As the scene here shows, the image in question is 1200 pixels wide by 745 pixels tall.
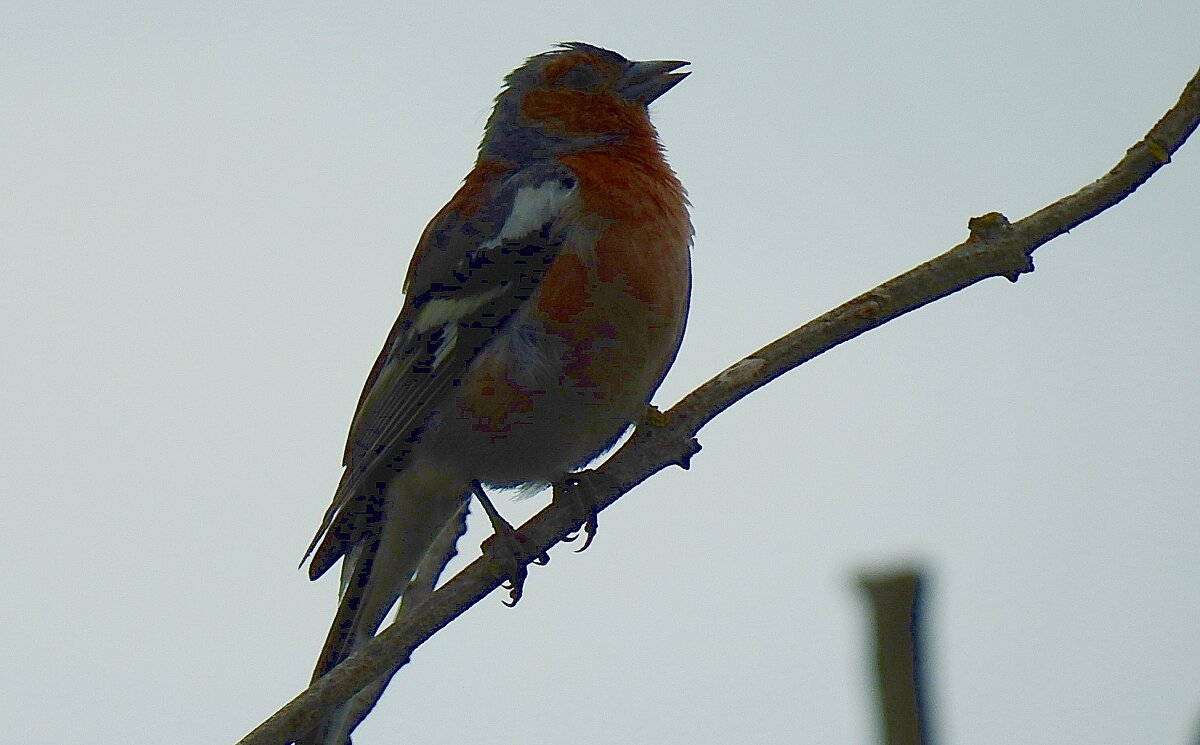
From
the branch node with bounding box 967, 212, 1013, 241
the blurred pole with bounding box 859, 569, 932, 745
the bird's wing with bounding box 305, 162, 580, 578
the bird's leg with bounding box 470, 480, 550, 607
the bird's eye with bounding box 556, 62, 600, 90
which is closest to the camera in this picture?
the blurred pole with bounding box 859, 569, 932, 745

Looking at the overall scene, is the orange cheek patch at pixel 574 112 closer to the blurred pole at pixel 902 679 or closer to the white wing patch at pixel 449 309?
the white wing patch at pixel 449 309

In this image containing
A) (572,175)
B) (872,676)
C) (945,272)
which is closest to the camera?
(872,676)

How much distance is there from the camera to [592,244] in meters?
5.50

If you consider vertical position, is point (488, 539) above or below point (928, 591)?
above

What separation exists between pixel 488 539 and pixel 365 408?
1277 mm

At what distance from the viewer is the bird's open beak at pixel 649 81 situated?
675cm

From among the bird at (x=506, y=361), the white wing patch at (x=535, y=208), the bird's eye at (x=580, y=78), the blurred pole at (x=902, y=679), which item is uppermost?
the bird's eye at (x=580, y=78)

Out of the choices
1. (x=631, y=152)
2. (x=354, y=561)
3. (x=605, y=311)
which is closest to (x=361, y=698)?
(x=354, y=561)

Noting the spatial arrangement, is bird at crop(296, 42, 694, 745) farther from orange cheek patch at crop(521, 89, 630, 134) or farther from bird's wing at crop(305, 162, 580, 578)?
orange cheek patch at crop(521, 89, 630, 134)

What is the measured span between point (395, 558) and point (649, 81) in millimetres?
2773

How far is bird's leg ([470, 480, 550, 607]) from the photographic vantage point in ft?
14.8

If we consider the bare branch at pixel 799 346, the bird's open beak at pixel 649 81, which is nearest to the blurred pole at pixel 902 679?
the bare branch at pixel 799 346

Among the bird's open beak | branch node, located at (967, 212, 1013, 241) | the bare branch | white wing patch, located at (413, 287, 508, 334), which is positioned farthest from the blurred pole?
the bird's open beak

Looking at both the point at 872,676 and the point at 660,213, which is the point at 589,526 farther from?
the point at 872,676
